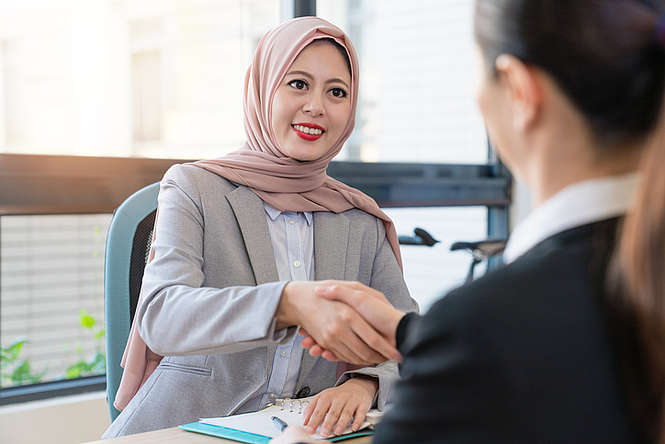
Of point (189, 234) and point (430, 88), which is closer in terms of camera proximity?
point (189, 234)

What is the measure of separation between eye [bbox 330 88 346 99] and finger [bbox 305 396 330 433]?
0.74 m

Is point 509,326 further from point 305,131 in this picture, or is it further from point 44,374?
point 44,374

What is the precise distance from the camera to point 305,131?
1678mm

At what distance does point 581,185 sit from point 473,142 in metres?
3.34

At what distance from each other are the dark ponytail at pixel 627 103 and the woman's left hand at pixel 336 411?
2.07ft

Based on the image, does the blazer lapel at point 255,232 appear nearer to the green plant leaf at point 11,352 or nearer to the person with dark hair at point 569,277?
the person with dark hair at point 569,277

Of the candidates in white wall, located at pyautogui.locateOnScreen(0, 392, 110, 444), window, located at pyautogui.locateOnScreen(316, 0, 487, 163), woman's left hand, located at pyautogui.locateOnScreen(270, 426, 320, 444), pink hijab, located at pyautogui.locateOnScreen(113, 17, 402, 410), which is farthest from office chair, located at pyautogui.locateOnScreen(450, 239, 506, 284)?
woman's left hand, located at pyautogui.locateOnScreen(270, 426, 320, 444)

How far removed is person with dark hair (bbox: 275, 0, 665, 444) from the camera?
61 cm

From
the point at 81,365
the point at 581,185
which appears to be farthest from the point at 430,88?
the point at 581,185

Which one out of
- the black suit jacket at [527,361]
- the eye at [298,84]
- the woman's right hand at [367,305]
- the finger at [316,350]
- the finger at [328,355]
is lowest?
the finger at [328,355]

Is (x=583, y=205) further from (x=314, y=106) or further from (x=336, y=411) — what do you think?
(x=314, y=106)

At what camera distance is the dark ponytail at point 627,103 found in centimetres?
60

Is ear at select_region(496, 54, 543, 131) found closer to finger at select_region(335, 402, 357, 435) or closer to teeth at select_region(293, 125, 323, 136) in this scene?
finger at select_region(335, 402, 357, 435)

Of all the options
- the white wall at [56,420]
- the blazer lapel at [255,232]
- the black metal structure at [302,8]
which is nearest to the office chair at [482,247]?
the black metal structure at [302,8]
